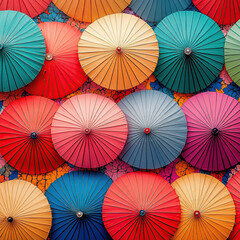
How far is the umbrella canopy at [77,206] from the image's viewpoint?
7.46 metres

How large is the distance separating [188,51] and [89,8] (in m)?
2.24

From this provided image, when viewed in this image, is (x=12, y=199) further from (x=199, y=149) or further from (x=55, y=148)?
(x=199, y=149)

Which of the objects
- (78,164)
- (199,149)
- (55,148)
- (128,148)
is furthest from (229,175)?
(55,148)

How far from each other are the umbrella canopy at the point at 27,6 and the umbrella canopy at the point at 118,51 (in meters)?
1.18

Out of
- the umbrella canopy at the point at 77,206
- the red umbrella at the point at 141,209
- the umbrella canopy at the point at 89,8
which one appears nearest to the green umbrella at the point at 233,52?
the umbrella canopy at the point at 89,8

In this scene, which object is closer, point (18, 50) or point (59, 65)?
point (18, 50)

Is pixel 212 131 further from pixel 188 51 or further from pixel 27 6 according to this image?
pixel 27 6

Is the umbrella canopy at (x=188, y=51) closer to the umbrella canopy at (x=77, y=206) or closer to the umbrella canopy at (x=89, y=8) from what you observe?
the umbrella canopy at (x=89, y=8)

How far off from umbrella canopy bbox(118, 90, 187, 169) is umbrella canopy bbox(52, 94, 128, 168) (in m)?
0.26

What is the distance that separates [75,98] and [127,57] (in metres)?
1.33

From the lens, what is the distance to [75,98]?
7.61m

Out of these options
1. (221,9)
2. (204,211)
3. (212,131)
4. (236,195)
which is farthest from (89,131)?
(221,9)

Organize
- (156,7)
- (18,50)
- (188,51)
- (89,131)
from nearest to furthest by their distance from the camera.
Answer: (89,131), (18,50), (188,51), (156,7)

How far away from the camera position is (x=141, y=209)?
726cm
